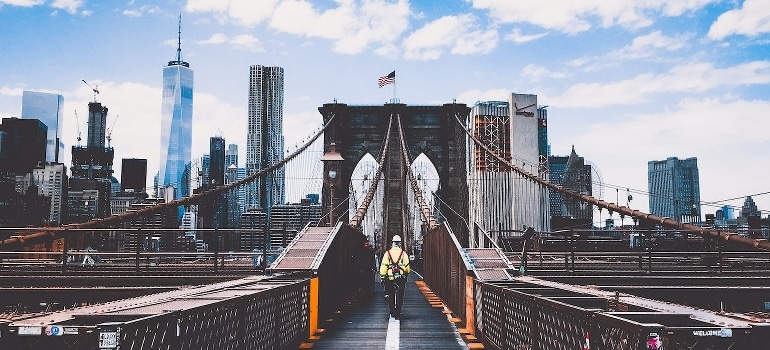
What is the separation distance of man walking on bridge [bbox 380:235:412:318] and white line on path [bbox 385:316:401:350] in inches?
14.0

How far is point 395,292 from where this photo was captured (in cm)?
1342

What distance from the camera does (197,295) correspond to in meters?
6.95

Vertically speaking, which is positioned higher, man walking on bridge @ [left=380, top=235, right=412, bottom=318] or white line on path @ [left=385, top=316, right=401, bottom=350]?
man walking on bridge @ [left=380, top=235, right=412, bottom=318]

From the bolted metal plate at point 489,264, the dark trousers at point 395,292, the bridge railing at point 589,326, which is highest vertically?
the bolted metal plate at point 489,264

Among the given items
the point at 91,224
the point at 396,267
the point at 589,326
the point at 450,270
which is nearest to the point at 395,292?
the point at 396,267

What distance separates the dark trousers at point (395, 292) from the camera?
13273mm

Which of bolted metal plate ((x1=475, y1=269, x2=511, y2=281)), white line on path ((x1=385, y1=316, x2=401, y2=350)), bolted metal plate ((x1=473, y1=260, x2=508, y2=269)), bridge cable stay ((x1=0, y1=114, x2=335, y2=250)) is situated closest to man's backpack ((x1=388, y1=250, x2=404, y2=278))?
white line on path ((x1=385, y1=316, x2=401, y2=350))

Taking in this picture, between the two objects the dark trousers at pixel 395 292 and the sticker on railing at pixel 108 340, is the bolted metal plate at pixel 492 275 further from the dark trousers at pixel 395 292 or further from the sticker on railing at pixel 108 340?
the sticker on railing at pixel 108 340

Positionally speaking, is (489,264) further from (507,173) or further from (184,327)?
(507,173)

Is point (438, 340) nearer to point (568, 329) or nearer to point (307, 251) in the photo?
point (307, 251)

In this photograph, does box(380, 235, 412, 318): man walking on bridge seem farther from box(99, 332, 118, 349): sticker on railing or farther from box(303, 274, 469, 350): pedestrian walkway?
box(99, 332, 118, 349): sticker on railing

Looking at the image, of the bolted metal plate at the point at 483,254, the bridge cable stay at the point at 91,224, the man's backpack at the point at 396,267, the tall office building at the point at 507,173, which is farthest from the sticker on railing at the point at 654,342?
the tall office building at the point at 507,173

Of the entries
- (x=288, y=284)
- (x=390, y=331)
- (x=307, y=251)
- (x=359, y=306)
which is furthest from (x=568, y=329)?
(x=359, y=306)

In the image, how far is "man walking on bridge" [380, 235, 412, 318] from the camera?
13289 millimetres
